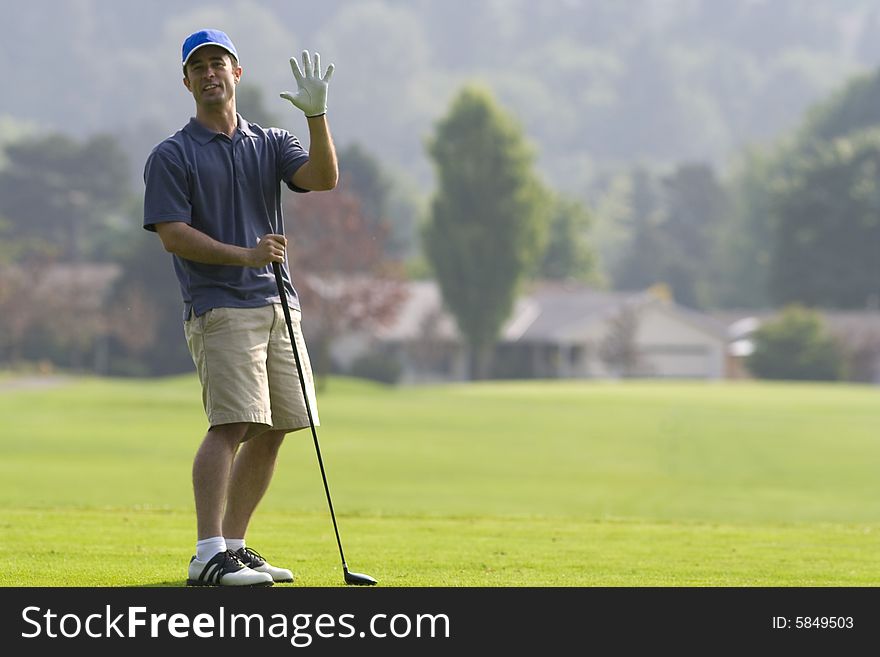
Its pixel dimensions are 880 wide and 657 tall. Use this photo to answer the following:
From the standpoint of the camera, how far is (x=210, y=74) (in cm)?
688

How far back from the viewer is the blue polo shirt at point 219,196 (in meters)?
6.79

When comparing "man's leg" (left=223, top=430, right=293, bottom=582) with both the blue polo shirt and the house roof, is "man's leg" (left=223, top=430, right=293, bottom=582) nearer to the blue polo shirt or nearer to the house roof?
the blue polo shirt

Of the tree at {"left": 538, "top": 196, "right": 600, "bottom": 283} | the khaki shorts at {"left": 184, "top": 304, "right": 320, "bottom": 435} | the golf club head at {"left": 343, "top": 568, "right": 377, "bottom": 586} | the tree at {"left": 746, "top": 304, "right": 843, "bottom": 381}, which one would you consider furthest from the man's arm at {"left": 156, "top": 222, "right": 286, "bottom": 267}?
the tree at {"left": 538, "top": 196, "right": 600, "bottom": 283}

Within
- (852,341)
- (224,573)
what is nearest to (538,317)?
(852,341)

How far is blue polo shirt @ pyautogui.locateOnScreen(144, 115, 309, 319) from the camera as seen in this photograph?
6.79 metres

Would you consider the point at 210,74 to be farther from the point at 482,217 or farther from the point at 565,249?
the point at 565,249

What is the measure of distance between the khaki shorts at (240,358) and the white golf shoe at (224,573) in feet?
1.84

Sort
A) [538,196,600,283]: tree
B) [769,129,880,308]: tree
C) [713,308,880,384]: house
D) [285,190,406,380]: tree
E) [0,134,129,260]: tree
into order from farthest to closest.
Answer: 1. [538,196,600,283]: tree
2. [0,134,129,260]: tree
3. [769,129,880,308]: tree
4. [713,308,880,384]: house
5. [285,190,406,380]: tree

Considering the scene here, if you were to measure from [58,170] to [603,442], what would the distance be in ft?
304
